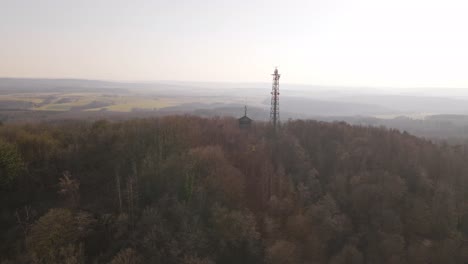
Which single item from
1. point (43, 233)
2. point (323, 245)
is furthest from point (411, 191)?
point (43, 233)

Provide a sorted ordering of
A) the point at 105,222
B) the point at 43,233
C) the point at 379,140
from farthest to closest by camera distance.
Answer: the point at 379,140, the point at 105,222, the point at 43,233

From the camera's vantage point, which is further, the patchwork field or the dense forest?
the patchwork field

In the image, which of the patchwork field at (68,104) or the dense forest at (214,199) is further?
the patchwork field at (68,104)

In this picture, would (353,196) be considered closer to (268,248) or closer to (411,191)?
(411,191)

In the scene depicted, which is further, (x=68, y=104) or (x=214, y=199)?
(x=68, y=104)

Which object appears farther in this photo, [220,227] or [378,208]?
[378,208]

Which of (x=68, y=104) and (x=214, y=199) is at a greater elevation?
(x=68, y=104)

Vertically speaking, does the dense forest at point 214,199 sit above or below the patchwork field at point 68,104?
below

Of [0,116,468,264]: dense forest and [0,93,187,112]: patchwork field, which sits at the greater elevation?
[0,93,187,112]: patchwork field
